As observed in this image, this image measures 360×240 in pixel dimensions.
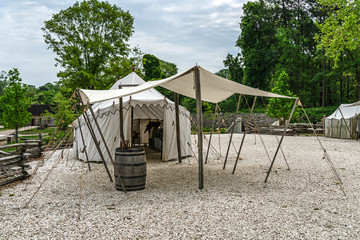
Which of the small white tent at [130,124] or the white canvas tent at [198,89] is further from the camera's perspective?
the small white tent at [130,124]

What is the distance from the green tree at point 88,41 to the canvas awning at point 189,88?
10746 mm

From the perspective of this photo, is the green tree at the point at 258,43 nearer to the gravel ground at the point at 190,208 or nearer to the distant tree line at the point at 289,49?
the distant tree line at the point at 289,49

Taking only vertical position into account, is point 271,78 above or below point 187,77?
above

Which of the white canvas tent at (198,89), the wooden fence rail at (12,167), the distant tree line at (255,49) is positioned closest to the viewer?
the white canvas tent at (198,89)

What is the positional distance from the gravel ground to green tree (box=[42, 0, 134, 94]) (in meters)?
11.5

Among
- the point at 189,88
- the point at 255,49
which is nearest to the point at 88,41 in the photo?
the point at 189,88

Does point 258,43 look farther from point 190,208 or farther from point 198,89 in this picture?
point 190,208

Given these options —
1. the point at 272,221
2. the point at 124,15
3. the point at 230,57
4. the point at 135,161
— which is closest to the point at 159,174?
the point at 135,161

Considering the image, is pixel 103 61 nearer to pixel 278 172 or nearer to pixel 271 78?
pixel 278 172

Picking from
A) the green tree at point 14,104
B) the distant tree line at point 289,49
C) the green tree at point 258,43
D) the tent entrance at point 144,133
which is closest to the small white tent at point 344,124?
the tent entrance at point 144,133

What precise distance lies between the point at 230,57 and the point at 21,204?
33.1 meters

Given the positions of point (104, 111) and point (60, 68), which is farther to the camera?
point (60, 68)

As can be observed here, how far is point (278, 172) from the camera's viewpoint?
7012 mm

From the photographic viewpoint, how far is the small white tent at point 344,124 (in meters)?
15.7
